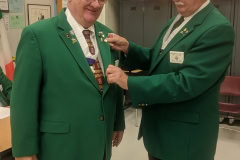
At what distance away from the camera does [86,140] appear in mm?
1363

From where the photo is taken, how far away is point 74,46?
130 cm

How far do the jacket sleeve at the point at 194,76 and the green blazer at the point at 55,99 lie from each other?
22cm

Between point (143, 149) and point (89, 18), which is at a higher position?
point (89, 18)

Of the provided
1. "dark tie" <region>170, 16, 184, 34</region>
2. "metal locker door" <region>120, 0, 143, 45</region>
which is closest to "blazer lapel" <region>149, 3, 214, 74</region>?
"dark tie" <region>170, 16, 184, 34</region>

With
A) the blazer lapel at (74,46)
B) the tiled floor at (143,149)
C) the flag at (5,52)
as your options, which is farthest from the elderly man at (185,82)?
the flag at (5,52)

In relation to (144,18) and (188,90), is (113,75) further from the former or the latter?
(144,18)

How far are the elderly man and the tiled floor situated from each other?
1551mm

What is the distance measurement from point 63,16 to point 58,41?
0.52 feet

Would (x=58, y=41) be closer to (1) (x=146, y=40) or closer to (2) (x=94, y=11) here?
(2) (x=94, y=11)

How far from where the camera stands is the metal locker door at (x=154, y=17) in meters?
4.74

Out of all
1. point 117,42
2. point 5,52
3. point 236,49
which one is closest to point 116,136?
point 117,42

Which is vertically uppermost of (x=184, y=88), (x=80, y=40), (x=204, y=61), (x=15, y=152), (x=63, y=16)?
(x=63, y=16)

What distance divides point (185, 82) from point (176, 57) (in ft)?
0.53

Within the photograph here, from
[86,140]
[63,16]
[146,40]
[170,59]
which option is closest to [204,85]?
[170,59]
